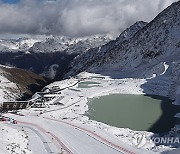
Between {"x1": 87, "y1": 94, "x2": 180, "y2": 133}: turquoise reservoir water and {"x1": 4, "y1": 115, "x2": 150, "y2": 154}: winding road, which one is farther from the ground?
{"x1": 87, "y1": 94, "x2": 180, "y2": 133}: turquoise reservoir water

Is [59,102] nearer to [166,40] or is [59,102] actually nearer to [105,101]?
[105,101]

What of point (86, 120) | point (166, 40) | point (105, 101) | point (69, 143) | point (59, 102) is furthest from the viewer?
point (166, 40)

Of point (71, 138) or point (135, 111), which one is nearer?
point (71, 138)

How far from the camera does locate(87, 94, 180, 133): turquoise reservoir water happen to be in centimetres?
7656

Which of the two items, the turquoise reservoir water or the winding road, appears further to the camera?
the turquoise reservoir water

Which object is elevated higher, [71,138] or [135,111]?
[135,111]

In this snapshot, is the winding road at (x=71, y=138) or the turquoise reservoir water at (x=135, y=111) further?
the turquoise reservoir water at (x=135, y=111)

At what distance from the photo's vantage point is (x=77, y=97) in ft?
368

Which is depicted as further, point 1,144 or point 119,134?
point 119,134

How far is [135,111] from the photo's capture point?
92.6 m

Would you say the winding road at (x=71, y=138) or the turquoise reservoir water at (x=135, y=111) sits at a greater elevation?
the turquoise reservoir water at (x=135, y=111)

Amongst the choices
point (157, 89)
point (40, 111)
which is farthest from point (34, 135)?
point (157, 89)

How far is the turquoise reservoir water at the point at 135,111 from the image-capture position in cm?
7656

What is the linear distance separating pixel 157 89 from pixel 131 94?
11583 millimetres
